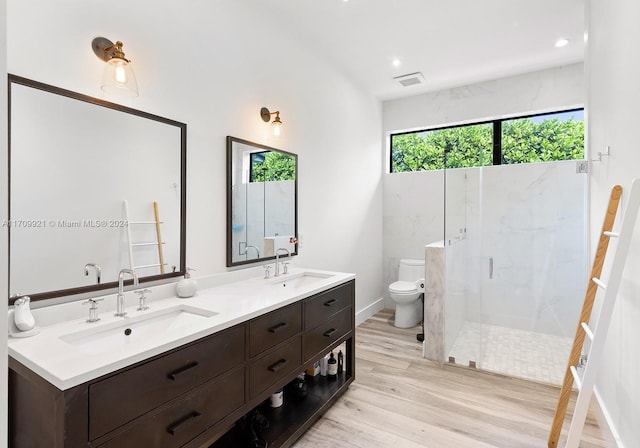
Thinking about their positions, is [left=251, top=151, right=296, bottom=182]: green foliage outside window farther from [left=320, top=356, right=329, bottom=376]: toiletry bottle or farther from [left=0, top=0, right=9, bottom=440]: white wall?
[left=0, top=0, right=9, bottom=440]: white wall

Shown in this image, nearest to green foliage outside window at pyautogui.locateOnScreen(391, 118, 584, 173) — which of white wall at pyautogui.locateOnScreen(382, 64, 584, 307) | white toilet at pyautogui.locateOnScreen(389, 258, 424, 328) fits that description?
white wall at pyautogui.locateOnScreen(382, 64, 584, 307)

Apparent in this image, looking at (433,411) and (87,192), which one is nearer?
(87,192)

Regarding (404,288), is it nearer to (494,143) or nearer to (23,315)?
(494,143)

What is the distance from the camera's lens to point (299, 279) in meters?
2.77

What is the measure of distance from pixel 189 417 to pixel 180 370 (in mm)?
201

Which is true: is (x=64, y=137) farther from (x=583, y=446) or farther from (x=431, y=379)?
(x=583, y=446)

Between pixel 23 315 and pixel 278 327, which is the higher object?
pixel 23 315

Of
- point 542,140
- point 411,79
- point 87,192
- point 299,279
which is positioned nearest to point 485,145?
point 542,140

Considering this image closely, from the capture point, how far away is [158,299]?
192 cm

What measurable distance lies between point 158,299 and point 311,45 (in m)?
2.55

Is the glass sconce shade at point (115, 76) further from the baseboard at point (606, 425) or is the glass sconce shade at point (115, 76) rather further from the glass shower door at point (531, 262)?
the glass shower door at point (531, 262)

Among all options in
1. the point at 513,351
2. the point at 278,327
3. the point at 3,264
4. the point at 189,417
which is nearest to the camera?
the point at 3,264

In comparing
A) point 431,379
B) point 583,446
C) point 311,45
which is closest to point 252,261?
point 431,379

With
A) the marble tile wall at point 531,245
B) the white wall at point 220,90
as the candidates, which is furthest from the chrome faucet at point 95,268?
the marble tile wall at point 531,245
